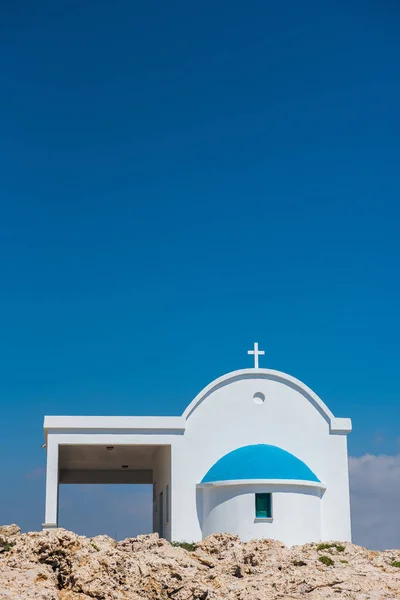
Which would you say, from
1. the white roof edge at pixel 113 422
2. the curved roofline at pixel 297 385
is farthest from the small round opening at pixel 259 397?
the white roof edge at pixel 113 422

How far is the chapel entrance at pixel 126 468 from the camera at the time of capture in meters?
31.0

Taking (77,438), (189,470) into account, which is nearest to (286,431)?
(189,470)

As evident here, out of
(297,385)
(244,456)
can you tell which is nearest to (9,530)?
(244,456)

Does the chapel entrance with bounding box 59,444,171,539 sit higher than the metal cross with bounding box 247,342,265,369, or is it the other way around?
the metal cross with bounding box 247,342,265,369

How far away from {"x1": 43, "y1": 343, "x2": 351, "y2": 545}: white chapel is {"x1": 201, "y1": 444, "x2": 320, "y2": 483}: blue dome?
0.12 feet

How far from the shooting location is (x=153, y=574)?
17578 millimetres

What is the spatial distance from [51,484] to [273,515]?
7.16 m

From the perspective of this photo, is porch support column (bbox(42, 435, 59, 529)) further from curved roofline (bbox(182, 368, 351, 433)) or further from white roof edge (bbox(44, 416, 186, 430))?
curved roofline (bbox(182, 368, 351, 433))

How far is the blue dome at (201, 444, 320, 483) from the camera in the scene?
2758cm

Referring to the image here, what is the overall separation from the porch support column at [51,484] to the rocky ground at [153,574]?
26.4 ft

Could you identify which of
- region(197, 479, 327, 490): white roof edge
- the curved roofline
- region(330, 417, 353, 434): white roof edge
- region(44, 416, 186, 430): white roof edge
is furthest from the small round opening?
region(197, 479, 327, 490): white roof edge

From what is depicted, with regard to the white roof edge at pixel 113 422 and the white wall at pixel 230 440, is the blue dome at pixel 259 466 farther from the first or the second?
the white roof edge at pixel 113 422

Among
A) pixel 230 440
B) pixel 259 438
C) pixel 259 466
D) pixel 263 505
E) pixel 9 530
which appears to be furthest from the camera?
pixel 259 438

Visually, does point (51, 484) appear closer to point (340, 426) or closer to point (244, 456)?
point (244, 456)
